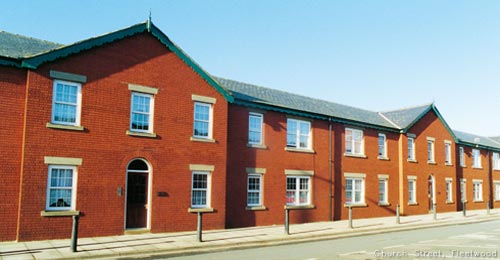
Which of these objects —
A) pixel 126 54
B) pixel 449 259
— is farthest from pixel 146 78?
pixel 449 259

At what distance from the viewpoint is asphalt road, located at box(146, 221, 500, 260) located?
1192 centimetres

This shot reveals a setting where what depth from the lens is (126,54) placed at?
15750 mm

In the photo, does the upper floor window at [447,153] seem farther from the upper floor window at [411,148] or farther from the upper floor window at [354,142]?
the upper floor window at [354,142]

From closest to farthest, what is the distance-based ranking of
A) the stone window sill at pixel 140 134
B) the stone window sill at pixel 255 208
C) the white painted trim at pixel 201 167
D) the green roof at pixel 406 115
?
the stone window sill at pixel 140 134 → the white painted trim at pixel 201 167 → the stone window sill at pixel 255 208 → the green roof at pixel 406 115

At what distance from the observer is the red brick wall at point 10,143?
1314 cm

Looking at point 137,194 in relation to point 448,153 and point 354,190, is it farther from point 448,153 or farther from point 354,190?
point 448,153

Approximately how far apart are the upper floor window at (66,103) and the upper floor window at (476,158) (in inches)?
1345

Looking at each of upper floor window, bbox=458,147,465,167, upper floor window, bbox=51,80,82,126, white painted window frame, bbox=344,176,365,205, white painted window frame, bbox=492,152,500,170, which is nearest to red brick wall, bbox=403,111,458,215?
upper floor window, bbox=458,147,465,167

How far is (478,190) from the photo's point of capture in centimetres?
3684

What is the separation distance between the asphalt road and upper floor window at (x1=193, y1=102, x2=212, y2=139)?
603 cm

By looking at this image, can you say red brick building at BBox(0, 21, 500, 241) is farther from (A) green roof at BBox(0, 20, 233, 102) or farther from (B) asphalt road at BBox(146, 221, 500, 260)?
(B) asphalt road at BBox(146, 221, 500, 260)

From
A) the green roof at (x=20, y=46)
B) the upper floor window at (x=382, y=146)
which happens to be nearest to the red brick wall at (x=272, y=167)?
the upper floor window at (x=382, y=146)

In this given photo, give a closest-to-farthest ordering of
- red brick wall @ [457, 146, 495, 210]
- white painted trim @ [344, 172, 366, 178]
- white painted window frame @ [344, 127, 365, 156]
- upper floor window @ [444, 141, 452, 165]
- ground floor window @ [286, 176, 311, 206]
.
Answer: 1. ground floor window @ [286, 176, 311, 206]
2. white painted trim @ [344, 172, 366, 178]
3. white painted window frame @ [344, 127, 365, 156]
4. upper floor window @ [444, 141, 452, 165]
5. red brick wall @ [457, 146, 495, 210]

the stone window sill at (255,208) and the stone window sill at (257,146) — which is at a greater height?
the stone window sill at (257,146)
